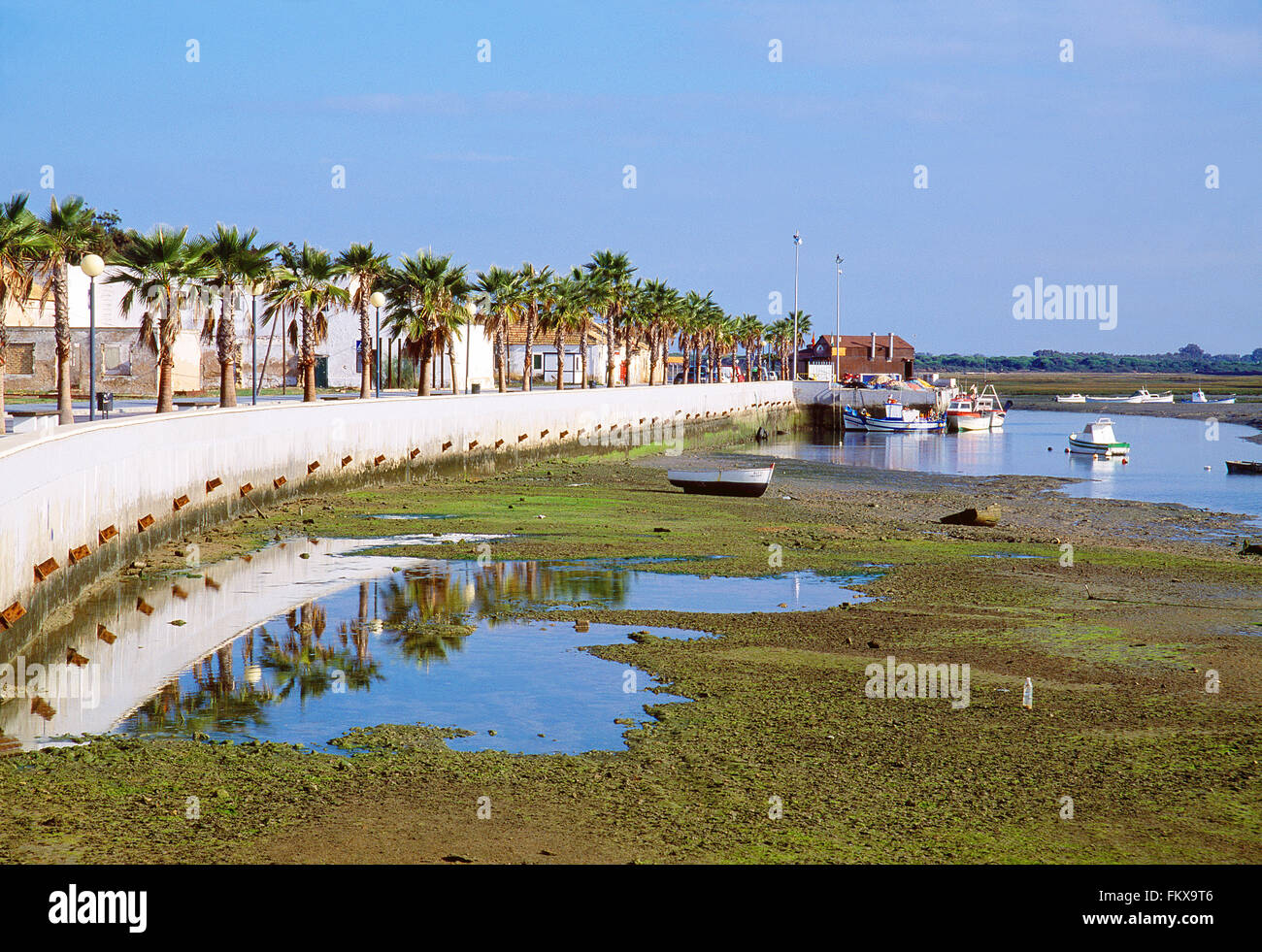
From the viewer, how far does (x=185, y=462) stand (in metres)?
25.2

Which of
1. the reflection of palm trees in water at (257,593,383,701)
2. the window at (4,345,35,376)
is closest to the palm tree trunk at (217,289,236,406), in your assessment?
the window at (4,345,35,376)

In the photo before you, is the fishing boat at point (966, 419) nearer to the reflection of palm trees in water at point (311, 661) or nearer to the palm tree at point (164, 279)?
the palm tree at point (164, 279)

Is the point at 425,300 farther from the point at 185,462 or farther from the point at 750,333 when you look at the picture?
the point at 750,333

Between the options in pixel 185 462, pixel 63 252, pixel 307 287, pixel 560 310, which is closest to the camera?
pixel 185 462

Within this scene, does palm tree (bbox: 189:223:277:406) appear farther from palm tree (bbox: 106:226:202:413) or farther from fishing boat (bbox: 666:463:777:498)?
fishing boat (bbox: 666:463:777:498)

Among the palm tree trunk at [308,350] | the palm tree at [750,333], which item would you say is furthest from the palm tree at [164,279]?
the palm tree at [750,333]

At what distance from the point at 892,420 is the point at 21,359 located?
2471 inches

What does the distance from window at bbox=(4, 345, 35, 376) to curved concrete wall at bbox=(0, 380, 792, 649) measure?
24.6m

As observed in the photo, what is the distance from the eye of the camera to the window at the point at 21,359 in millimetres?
62375

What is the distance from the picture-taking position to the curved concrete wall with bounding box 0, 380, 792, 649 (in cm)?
1631

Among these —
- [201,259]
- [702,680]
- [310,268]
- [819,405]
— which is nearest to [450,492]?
[201,259]

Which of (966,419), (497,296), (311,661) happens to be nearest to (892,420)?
(966,419)
